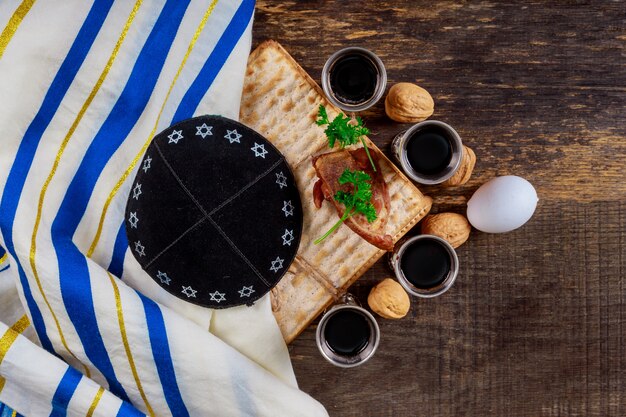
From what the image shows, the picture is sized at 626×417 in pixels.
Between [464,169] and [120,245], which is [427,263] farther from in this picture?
[120,245]

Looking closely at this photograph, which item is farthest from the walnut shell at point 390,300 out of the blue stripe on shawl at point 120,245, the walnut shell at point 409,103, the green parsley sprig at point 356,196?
the blue stripe on shawl at point 120,245

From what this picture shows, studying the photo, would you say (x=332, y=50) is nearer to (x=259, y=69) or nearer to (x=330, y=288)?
(x=259, y=69)

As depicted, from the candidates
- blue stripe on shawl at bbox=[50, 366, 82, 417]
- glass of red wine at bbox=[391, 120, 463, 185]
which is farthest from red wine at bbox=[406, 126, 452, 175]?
blue stripe on shawl at bbox=[50, 366, 82, 417]

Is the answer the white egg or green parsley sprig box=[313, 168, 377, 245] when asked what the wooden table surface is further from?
green parsley sprig box=[313, 168, 377, 245]

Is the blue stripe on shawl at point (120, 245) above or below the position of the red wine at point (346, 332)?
above

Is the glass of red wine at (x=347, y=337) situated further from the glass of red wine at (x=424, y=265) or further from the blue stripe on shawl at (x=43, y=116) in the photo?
the blue stripe on shawl at (x=43, y=116)
